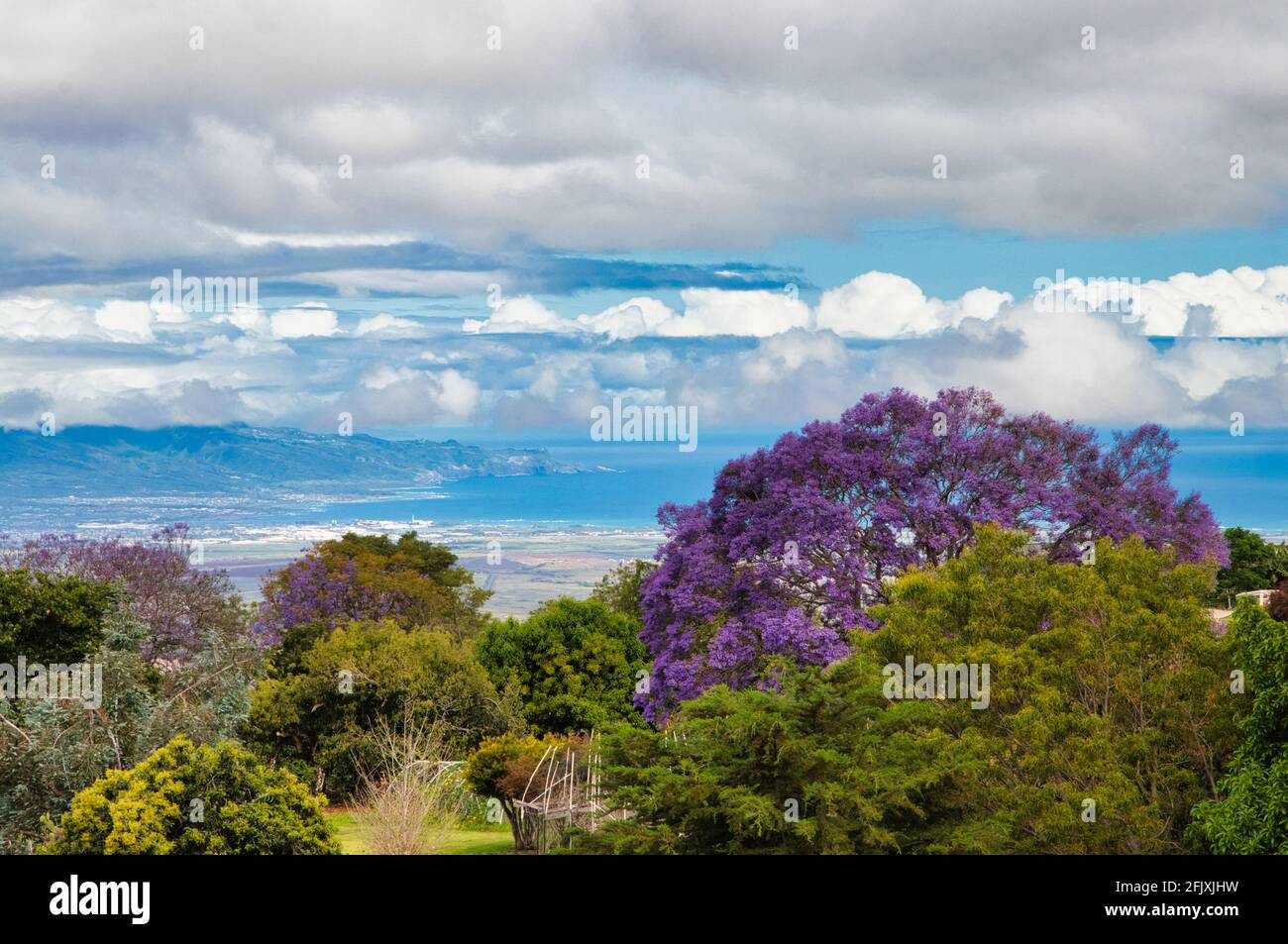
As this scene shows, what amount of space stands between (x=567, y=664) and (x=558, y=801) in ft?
33.0

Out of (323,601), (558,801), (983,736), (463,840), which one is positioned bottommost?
(463,840)

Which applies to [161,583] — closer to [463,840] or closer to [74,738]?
[463,840]

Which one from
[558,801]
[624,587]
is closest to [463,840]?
[558,801]

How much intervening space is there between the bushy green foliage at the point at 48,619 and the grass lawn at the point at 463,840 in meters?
5.76

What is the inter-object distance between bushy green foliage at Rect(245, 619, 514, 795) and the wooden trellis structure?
20.2 feet

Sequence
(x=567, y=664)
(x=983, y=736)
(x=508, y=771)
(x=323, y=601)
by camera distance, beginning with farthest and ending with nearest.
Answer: (x=323, y=601) → (x=567, y=664) → (x=508, y=771) → (x=983, y=736)

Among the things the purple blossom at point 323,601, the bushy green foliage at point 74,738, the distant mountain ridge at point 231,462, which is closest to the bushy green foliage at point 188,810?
the bushy green foliage at point 74,738

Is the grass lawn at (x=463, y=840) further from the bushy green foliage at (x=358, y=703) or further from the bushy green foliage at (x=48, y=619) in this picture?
the bushy green foliage at (x=48, y=619)

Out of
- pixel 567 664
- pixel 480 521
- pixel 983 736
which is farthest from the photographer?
pixel 480 521

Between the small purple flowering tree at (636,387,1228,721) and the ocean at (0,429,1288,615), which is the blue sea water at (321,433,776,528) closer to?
the ocean at (0,429,1288,615)

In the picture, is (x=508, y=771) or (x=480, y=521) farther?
(x=480, y=521)

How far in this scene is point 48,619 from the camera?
79.8 feet

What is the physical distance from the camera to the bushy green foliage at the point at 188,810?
1247 cm
